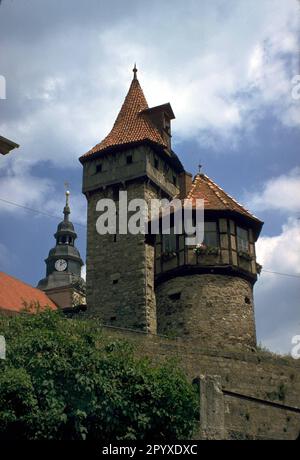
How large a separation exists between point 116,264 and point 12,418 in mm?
15983


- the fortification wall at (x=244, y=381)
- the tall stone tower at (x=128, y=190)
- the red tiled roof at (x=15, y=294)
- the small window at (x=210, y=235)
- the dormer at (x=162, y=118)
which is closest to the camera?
the fortification wall at (x=244, y=381)

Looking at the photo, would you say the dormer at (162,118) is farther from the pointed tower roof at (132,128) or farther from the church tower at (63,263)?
the church tower at (63,263)

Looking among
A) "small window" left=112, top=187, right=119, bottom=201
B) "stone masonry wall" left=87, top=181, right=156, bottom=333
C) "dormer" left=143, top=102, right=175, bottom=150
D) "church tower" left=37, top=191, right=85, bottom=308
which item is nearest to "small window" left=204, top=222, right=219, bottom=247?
"stone masonry wall" left=87, top=181, right=156, bottom=333

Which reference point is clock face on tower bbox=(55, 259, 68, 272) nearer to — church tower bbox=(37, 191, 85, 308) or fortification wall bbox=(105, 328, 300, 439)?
church tower bbox=(37, 191, 85, 308)

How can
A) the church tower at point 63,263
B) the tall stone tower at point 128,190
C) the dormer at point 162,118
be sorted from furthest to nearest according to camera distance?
the church tower at point 63,263
the dormer at point 162,118
the tall stone tower at point 128,190

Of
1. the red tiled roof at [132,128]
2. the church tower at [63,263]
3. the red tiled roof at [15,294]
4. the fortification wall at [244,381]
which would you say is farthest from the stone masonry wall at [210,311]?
the church tower at [63,263]

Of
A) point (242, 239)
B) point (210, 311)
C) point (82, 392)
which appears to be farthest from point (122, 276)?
point (82, 392)

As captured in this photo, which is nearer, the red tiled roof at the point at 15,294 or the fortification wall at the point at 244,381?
the fortification wall at the point at 244,381

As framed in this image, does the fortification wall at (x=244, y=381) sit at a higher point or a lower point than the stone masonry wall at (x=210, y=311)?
lower

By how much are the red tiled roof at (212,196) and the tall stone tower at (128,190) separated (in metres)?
2.18

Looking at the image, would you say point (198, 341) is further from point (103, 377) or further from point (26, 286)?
point (26, 286)

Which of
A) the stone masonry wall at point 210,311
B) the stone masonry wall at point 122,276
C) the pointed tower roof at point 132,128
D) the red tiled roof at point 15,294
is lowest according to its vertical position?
the stone masonry wall at point 210,311

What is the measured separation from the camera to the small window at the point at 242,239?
3275cm
